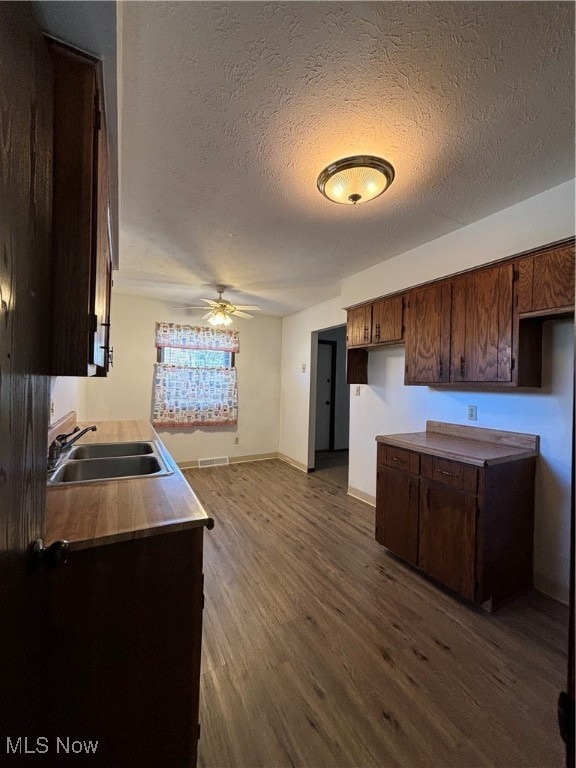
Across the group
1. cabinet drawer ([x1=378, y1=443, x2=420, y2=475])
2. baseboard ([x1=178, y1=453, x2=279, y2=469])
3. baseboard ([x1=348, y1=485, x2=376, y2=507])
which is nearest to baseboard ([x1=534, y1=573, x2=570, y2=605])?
cabinet drawer ([x1=378, y1=443, x2=420, y2=475])

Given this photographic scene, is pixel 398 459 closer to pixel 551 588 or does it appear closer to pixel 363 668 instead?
pixel 551 588

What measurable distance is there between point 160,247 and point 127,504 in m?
2.28

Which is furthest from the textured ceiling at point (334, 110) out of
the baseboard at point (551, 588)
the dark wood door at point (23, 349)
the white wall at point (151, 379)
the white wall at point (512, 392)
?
the baseboard at point (551, 588)

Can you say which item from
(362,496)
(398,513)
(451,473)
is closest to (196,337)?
(362,496)

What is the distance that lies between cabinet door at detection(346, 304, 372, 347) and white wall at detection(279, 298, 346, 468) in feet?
2.50

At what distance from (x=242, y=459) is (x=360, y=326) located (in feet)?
10.1

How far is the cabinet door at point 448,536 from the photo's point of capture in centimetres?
191

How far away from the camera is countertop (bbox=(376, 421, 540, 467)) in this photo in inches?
77.1

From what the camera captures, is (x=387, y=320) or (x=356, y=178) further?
(x=387, y=320)

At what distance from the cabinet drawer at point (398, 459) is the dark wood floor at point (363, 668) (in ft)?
2.36

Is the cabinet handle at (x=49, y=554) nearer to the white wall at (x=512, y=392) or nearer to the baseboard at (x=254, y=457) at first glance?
the white wall at (x=512, y=392)

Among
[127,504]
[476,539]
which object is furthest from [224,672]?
[476,539]

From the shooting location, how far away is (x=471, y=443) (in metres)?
2.36

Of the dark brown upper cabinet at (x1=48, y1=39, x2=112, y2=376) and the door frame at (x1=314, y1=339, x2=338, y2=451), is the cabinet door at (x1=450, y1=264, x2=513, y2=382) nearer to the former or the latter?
the dark brown upper cabinet at (x1=48, y1=39, x2=112, y2=376)
